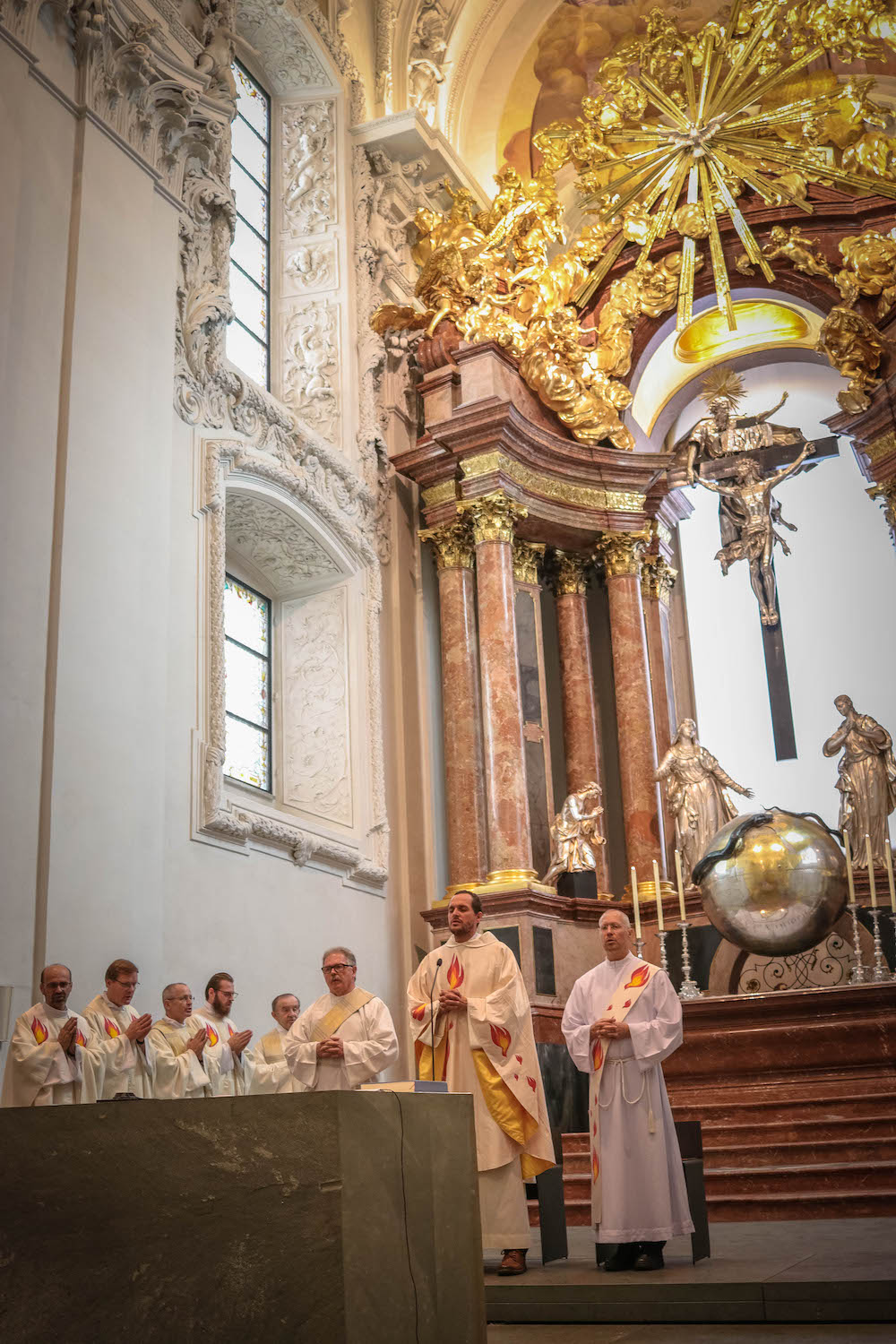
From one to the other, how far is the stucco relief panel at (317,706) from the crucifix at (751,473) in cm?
475

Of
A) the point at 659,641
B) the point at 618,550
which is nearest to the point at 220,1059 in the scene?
the point at 618,550

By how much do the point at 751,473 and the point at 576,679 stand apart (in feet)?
10.0

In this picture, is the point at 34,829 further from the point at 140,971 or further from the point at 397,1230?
the point at 397,1230

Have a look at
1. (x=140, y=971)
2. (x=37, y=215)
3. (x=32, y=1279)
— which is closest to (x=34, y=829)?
(x=140, y=971)

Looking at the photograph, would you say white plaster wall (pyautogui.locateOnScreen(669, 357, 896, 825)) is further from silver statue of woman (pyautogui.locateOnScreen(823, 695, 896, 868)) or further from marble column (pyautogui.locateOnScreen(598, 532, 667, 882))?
silver statue of woman (pyautogui.locateOnScreen(823, 695, 896, 868))

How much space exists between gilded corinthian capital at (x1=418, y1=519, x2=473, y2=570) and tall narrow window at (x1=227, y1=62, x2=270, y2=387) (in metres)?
2.20

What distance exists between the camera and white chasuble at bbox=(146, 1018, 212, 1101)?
7172 millimetres

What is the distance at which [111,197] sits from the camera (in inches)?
351

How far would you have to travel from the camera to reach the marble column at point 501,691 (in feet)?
39.0

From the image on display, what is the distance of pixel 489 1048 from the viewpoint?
6.10m

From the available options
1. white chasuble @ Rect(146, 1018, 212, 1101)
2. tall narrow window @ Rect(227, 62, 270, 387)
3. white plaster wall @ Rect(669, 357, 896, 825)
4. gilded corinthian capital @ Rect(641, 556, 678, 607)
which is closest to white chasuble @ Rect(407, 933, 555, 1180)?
white chasuble @ Rect(146, 1018, 212, 1101)

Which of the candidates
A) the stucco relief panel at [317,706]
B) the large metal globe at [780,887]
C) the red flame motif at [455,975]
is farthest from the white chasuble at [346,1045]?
the stucco relief panel at [317,706]

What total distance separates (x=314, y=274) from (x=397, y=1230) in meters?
11.1

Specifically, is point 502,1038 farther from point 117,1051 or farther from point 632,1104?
point 117,1051
